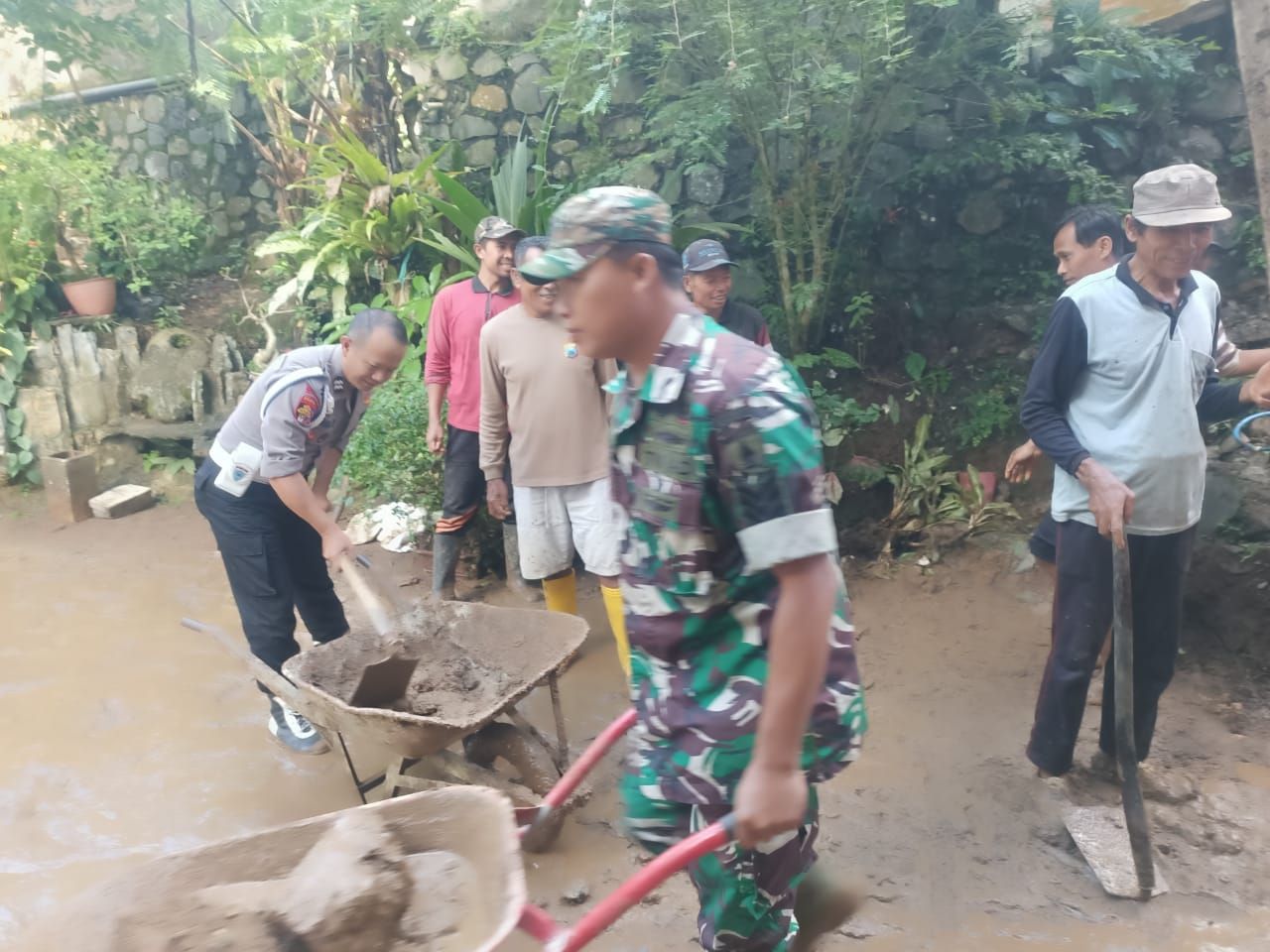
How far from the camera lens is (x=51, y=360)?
24.2 ft

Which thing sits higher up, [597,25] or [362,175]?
[597,25]

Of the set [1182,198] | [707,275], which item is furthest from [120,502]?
[1182,198]

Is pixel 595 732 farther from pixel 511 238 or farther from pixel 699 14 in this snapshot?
pixel 699 14

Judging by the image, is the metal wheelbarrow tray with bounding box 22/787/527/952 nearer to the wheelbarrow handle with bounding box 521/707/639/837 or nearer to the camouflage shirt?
the wheelbarrow handle with bounding box 521/707/639/837

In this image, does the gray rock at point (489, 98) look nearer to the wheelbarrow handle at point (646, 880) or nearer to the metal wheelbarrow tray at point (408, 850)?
the metal wheelbarrow tray at point (408, 850)

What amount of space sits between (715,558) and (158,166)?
9.20 meters

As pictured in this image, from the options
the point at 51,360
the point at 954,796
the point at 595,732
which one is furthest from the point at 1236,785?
the point at 51,360

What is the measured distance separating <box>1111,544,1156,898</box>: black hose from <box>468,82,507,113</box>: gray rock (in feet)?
20.2

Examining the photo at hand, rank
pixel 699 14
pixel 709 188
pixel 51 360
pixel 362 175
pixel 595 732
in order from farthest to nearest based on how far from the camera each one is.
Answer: pixel 51 360 → pixel 362 175 → pixel 709 188 → pixel 699 14 → pixel 595 732

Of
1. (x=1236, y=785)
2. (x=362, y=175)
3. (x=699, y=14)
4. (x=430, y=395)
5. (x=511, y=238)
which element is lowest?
(x=1236, y=785)

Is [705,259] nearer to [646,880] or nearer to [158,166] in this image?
[646,880]

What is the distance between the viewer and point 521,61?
712 cm

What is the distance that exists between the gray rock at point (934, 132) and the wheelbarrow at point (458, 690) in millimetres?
4356

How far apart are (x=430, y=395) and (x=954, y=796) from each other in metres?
3.18
